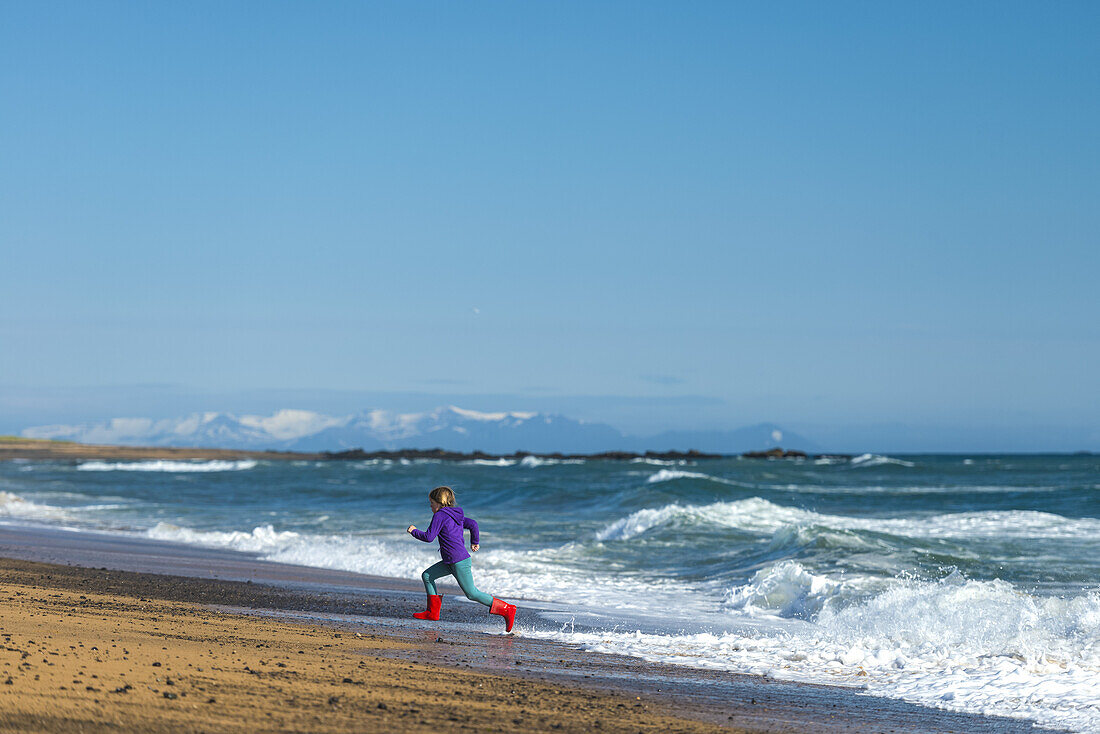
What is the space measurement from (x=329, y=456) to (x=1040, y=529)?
91.2 metres

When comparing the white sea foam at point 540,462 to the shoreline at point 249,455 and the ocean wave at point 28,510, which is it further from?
the ocean wave at point 28,510

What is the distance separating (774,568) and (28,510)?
78.5 feet

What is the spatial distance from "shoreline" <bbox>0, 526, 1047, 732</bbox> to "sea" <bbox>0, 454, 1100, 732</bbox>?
46 centimetres

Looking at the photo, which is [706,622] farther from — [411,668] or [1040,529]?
[1040,529]

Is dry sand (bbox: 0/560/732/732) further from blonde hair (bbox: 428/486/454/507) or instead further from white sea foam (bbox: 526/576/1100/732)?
white sea foam (bbox: 526/576/1100/732)

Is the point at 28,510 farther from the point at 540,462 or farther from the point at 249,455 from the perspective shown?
the point at 249,455

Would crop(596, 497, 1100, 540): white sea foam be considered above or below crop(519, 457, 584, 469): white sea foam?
above

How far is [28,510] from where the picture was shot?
93.9 feet

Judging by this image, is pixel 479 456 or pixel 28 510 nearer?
pixel 28 510

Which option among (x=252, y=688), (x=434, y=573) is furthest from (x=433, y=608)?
(x=252, y=688)

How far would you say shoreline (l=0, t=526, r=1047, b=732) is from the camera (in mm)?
6070

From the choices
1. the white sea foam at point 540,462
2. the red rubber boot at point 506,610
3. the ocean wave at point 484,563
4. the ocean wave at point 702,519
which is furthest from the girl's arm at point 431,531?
the white sea foam at point 540,462

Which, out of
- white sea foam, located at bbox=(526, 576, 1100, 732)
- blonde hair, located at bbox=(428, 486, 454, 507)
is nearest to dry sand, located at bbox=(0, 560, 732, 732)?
blonde hair, located at bbox=(428, 486, 454, 507)

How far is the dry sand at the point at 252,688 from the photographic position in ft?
16.7
